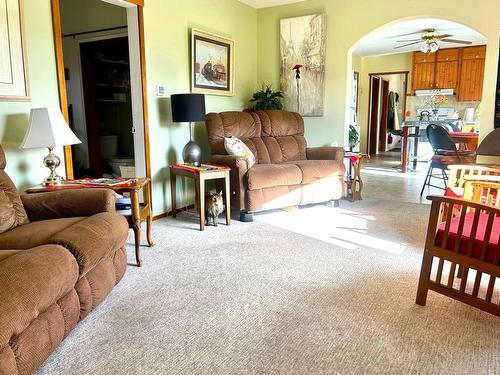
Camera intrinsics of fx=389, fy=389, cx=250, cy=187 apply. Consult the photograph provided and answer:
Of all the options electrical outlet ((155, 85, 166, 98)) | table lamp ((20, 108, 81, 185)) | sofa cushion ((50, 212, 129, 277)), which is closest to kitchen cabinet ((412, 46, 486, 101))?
electrical outlet ((155, 85, 166, 98))

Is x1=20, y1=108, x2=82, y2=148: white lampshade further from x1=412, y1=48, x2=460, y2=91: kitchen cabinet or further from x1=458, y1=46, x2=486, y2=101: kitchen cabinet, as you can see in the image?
x1=458, y1=46, x2=486, y2=101: kitchen cabinet

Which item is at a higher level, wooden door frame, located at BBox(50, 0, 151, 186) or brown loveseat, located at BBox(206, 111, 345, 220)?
wooden door frame, located at BBox(50, 0, 151, 186)

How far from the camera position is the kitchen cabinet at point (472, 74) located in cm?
810

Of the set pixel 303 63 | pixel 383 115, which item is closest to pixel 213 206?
pixel 303 63

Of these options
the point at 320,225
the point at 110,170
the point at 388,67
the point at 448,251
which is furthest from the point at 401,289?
the point at 388,67

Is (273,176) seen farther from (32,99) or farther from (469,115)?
(469,115)

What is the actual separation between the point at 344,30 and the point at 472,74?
16.1ft

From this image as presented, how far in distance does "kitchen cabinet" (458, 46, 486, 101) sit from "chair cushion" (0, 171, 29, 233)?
871 cm

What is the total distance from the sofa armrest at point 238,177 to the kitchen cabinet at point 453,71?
21.6 ft

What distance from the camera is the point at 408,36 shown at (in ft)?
22.9

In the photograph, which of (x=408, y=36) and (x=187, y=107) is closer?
(x=187, y=107)

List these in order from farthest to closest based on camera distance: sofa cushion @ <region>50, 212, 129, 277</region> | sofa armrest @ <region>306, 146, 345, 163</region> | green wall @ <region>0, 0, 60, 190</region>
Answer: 1. sofa armrest @ <region>306, 146, 345, 163</region>
2. green wall @ <region>0, 0, 60, 190</region>
3. sofa cushion @ <region>50, 212, 129, 277</region>

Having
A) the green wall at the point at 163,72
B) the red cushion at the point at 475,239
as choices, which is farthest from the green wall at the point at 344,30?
the red cushion at the point at 475,239

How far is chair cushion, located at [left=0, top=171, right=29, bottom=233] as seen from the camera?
2189 mm
